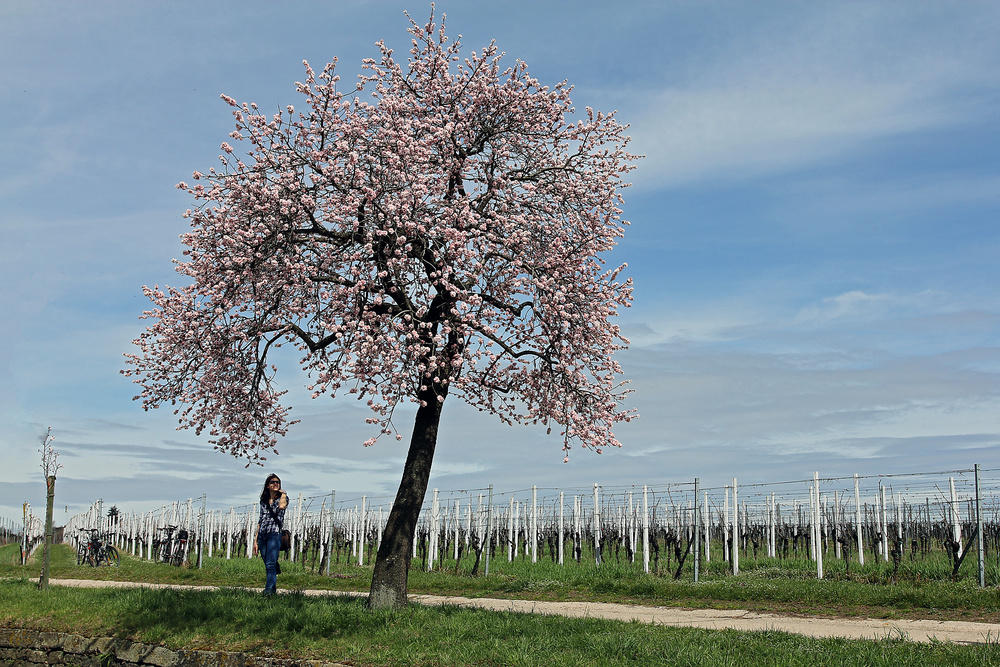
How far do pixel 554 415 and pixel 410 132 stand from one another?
569 centimetres

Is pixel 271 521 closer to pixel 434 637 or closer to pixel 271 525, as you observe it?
pixel 271 525

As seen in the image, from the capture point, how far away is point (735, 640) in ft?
33.6

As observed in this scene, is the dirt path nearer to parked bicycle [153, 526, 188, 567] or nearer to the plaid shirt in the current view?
the plaid shirt

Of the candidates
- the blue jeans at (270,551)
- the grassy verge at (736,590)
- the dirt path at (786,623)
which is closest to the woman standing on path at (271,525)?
the blue jeans at (270,551)

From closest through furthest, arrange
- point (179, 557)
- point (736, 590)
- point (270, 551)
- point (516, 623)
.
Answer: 1. point (516, 623)
2. point (270, 551)
3. point (736, 590)
4. point (179, 557)

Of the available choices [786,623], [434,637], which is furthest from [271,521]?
[786,623]

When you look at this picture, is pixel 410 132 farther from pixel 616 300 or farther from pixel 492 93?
pixel 616 300

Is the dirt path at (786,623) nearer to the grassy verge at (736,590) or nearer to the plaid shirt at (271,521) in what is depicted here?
the grassy verge at (736,590)

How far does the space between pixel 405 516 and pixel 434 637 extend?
2830mm

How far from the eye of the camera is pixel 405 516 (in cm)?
1327

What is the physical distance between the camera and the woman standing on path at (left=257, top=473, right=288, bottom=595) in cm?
1427

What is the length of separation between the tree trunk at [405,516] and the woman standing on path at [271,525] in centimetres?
218

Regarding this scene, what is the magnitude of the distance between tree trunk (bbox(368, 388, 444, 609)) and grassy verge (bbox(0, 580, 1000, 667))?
454 millimetres

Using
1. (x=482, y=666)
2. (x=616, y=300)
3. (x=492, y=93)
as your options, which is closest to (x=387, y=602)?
(x=482, y=666)
